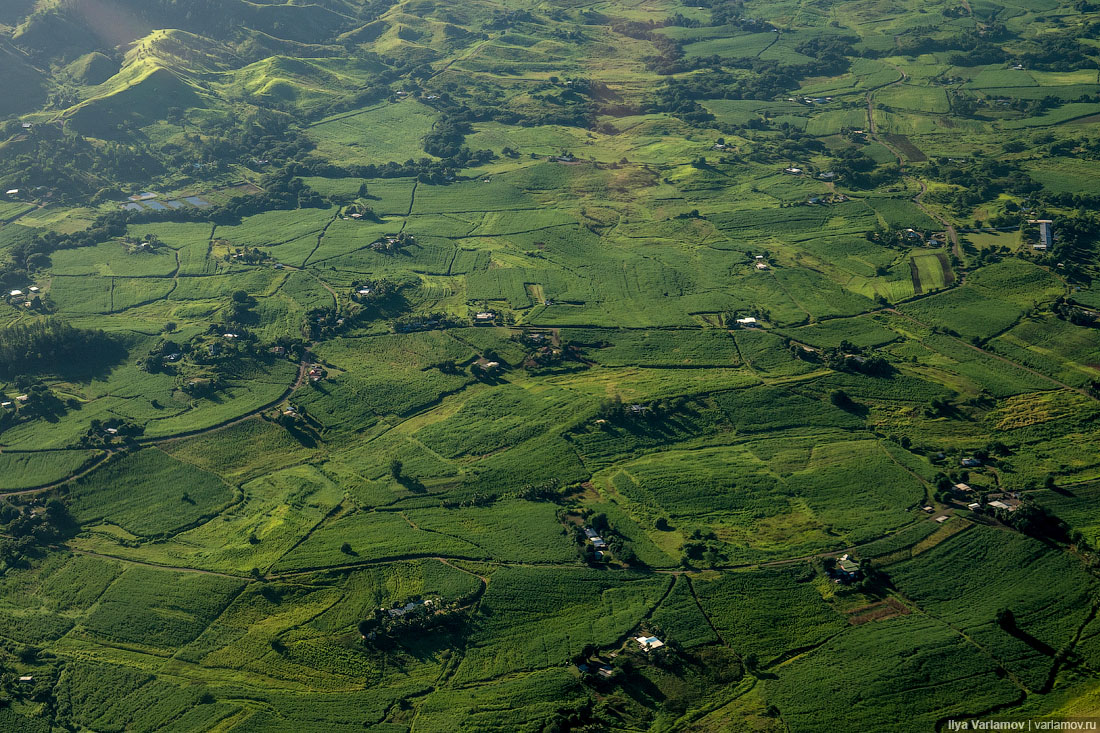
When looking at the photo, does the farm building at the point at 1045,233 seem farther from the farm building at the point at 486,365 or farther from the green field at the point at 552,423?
the farm building at the point at 486,365

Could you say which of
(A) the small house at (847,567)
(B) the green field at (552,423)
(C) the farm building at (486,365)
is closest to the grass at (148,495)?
(B) the green field at (552,423)

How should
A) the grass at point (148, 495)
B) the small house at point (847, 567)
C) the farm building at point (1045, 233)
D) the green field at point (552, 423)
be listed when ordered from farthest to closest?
the farm building at point (1045, 233) → the grass at point (148, 495) → the small house at point (847, 567) → the green field at point (552, 423)

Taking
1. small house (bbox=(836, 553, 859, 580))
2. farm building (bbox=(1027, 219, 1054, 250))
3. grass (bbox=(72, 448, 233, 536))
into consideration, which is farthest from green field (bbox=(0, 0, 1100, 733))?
farm building (bbox=(1027, 219, 1054, 250))

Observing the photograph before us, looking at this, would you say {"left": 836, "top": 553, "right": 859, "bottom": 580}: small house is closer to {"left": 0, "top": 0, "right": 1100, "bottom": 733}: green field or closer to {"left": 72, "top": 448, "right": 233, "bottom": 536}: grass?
{"left": 0, "top": 0, "right": 1100, "bottom": 733}: green field

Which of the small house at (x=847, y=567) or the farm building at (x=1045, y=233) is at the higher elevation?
the farm building at (x=1045, y=233)

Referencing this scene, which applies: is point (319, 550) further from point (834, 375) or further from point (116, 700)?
point (834, 375)

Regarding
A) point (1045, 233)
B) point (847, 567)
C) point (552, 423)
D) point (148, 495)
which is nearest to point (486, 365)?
point (552, 423)

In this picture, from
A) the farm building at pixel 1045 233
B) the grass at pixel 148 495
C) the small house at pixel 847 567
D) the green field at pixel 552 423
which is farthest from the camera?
the farm building at pixel 1045 233

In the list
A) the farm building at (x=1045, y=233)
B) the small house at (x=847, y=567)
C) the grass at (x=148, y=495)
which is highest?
the farm building at (x=1045, y=233)

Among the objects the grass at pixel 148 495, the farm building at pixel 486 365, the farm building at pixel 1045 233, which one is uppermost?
the farm building at pixel 1045 233

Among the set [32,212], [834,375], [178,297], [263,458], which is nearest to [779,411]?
[834,375]

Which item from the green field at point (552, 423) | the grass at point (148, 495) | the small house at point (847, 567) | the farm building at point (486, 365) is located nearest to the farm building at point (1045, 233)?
the green field at point (552, 423)

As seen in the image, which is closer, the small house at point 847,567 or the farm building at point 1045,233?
the small house at point 847,567

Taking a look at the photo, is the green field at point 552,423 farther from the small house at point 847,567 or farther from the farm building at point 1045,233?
the farm building at point 1045,233
